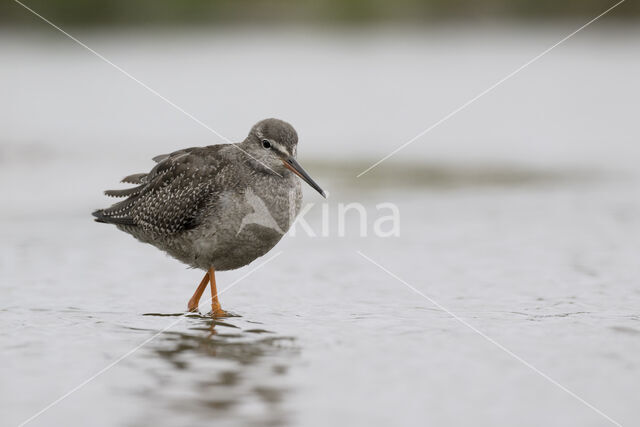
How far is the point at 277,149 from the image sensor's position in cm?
873

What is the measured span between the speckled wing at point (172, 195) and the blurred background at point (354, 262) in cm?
74

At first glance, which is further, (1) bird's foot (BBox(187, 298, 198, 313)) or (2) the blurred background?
(1) bird's foot (BBox(187, 298, 198, 313))

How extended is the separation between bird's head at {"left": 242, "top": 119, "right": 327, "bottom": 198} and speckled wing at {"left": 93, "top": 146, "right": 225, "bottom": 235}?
0.45 metres

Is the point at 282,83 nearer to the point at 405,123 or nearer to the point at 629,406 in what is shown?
the point at 405,123

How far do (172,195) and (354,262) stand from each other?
258cm

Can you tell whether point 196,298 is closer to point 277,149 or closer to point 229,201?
point 229,201

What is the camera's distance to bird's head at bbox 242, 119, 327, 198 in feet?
28.6

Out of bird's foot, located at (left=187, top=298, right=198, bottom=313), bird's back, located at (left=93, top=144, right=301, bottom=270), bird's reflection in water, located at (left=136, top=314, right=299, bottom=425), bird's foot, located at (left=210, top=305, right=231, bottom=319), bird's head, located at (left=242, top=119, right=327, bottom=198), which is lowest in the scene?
bird's reflection in water, located at (left=136, top=314, right=299, bottom=425)

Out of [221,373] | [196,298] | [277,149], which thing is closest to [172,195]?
[196,298]

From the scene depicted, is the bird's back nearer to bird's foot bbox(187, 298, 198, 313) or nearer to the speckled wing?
the speckled wing

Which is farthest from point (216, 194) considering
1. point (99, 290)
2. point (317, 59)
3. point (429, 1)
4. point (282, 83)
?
point (429, 1)

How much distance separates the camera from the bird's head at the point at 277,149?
8711 mm

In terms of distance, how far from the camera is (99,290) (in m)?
9.42

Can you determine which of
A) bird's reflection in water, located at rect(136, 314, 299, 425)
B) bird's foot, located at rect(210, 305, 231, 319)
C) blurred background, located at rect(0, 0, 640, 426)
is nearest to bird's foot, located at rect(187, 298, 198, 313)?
blurred background, located at rect(0, 0, 640, 426)
